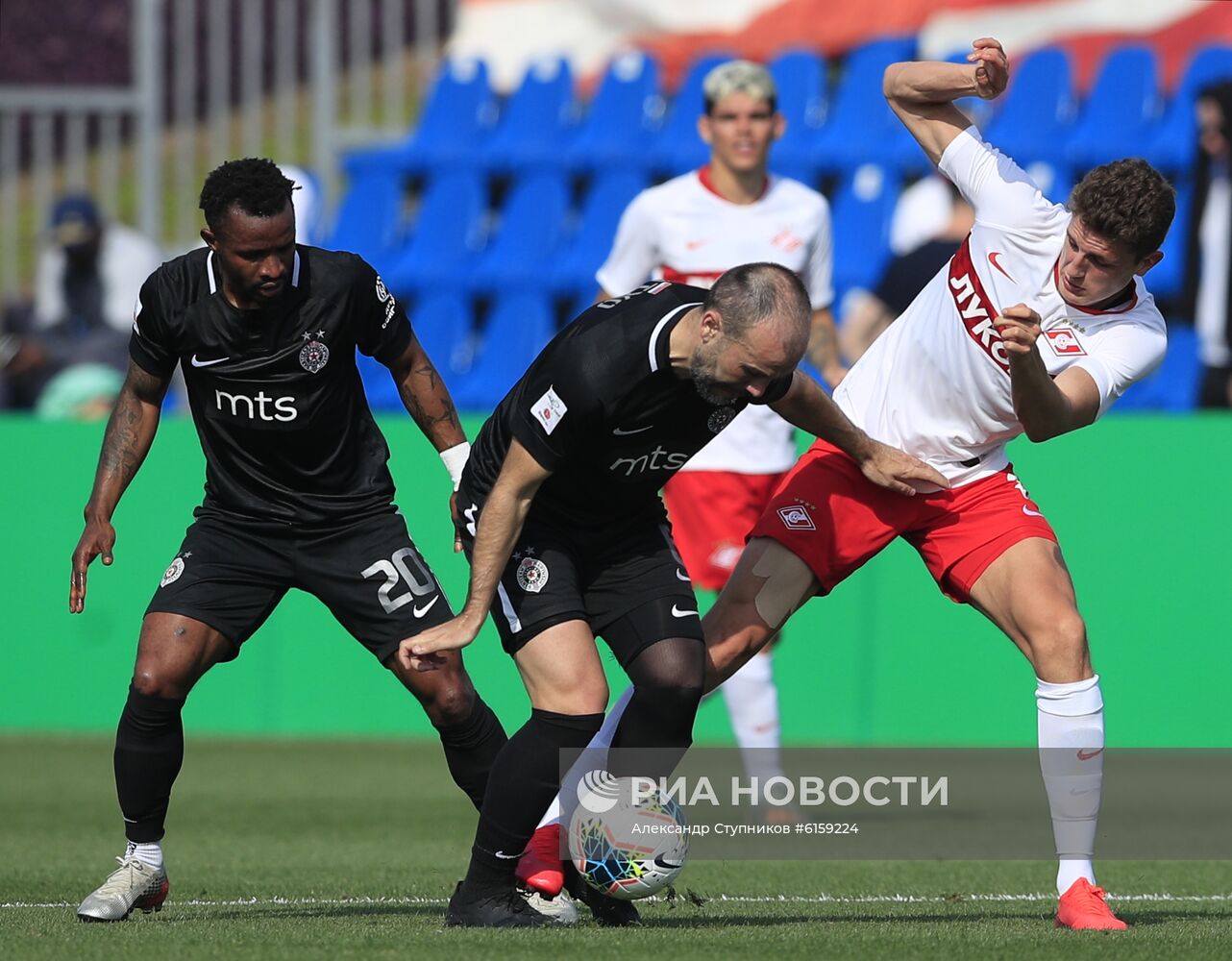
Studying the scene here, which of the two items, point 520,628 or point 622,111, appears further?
point 622,111

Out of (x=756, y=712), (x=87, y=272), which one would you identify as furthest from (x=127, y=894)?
(x=87, y=272)

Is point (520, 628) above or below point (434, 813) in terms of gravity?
above

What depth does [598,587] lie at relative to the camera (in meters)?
6.02

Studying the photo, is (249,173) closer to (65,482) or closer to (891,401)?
(891,401)

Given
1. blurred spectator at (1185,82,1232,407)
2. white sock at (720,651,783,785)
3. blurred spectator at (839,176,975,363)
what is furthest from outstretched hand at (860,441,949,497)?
blurred spectator at (1185,82,1232,407)

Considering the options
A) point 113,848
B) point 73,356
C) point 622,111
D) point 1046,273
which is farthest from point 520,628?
point 622,111

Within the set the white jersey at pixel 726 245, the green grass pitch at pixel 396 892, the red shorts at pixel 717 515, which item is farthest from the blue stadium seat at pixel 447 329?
the red shorts at pixel 717 515

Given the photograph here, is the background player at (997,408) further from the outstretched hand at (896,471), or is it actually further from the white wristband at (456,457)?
the white wristband at (456,457)

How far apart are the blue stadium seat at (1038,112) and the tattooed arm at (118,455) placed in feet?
29.7

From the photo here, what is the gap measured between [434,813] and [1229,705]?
4.21m

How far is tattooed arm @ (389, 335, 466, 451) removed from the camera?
257 inches

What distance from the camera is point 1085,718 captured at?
19.7ft

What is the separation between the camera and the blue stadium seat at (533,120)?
49.8 feet

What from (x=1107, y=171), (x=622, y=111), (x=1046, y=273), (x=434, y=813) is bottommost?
(x=434, y=813)
